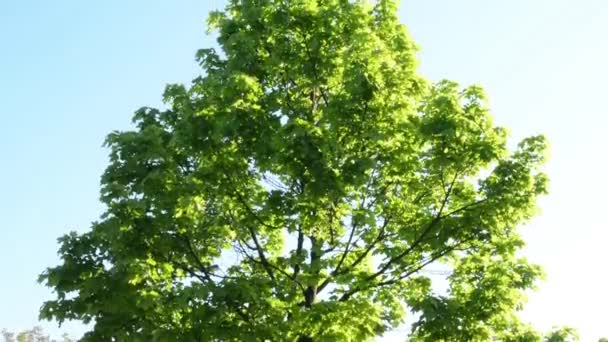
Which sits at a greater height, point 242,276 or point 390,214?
point 390,214

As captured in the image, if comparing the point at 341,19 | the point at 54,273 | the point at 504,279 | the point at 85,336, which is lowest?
the point at 85,336

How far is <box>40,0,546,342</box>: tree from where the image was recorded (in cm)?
1420

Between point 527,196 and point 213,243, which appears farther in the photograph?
point 213,243

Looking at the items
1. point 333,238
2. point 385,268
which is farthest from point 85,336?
point 385,268

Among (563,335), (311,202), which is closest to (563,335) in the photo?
(563,335)

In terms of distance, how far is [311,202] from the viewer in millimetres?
15070

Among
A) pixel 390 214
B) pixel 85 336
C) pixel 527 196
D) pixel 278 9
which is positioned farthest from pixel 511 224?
pixel 85 336

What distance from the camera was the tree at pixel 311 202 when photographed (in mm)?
14203

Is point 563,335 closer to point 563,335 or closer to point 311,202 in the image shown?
point 563,335

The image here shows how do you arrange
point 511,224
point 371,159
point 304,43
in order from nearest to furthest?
point 371,159
point 511,224
point 304,43

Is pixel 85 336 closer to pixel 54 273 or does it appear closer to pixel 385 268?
pixel 54 273

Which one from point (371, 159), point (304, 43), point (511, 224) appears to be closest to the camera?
point (371, 159)

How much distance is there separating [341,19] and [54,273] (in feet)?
34.4

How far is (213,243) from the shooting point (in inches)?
662
